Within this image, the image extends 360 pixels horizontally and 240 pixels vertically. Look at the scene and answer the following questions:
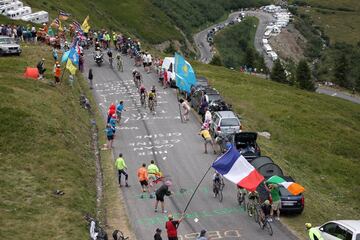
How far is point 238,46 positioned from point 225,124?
133 m

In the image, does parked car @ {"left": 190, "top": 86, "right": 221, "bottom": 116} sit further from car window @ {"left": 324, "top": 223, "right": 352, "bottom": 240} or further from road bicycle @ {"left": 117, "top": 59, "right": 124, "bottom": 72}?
car window @ {"left": 324, "top": 223, "right": 352, "bottom": 240}

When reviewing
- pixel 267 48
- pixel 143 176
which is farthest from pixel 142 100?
pixel 267 48

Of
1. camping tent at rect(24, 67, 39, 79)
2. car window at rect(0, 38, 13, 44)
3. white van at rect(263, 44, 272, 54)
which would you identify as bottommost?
white van at rect(263, 44, 272, 54)

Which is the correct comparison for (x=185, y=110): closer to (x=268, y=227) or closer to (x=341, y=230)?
(x=268, y=227)

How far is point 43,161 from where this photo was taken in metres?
31.3

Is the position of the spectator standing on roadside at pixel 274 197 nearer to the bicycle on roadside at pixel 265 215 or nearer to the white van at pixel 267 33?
the bicycle on roadside at pixel 265 215

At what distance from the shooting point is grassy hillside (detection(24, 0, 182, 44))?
102 metres

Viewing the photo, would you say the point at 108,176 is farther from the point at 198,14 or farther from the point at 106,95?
the point at 198,14

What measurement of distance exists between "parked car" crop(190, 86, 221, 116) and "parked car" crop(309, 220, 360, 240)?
2151cm

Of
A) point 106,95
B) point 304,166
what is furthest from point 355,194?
point 106,95

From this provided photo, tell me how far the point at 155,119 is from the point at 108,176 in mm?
11556

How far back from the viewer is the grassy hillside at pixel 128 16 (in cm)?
10150

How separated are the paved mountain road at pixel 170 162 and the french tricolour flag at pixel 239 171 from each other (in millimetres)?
2549

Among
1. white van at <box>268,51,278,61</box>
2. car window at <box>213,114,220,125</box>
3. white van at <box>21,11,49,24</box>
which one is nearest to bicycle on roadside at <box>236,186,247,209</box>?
car window at <box>213,114,220,125</box>
